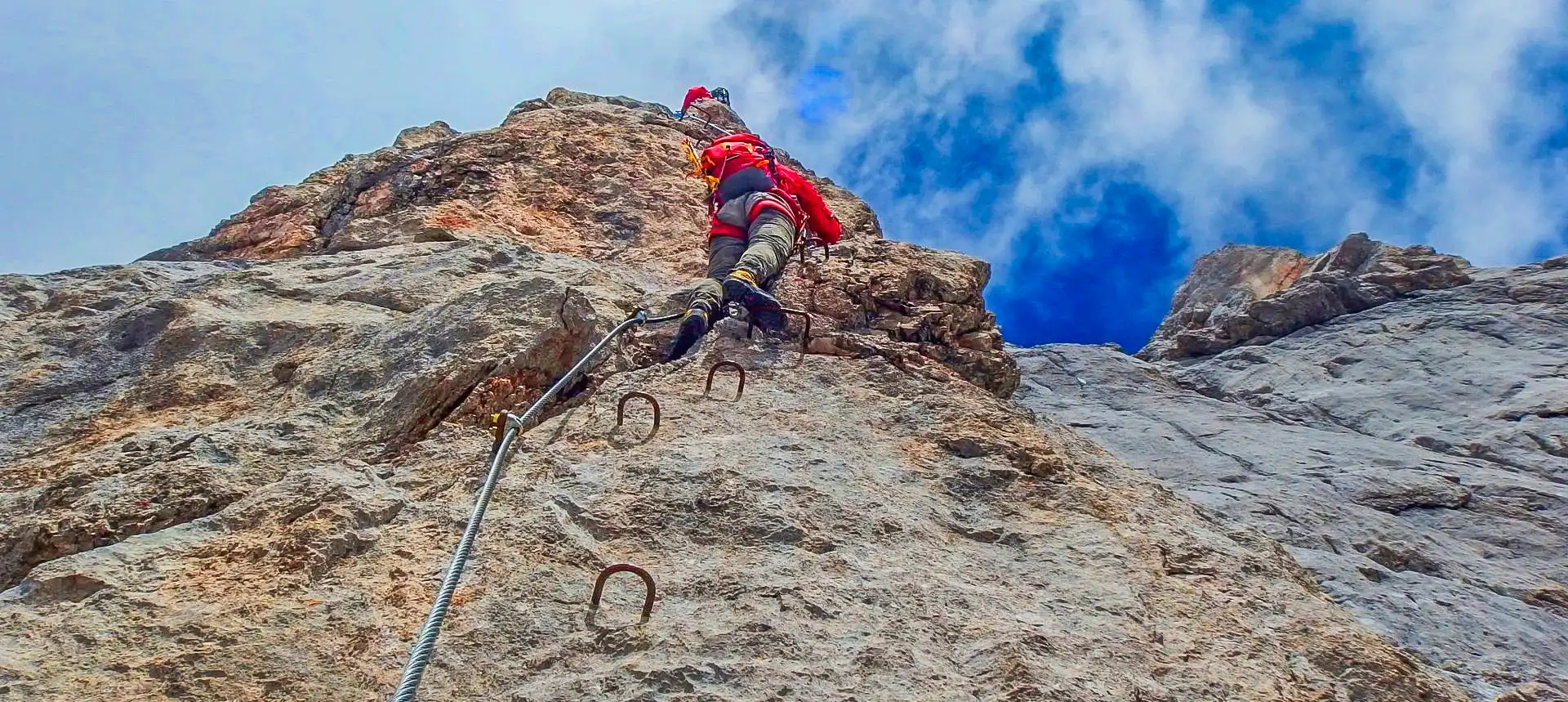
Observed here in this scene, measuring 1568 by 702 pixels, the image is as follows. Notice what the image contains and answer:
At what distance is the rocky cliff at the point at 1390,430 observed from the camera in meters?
4.00

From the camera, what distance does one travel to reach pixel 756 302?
4.84m

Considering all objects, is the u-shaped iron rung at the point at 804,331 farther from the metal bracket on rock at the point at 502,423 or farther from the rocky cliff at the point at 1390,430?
the rocky cliff at the point at 1390,430

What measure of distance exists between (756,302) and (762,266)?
1.91 feet

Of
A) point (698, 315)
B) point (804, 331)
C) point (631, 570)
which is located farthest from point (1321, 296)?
point (631, 570)

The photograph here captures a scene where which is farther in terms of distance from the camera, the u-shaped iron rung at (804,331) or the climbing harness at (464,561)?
the u-shaped iron rung at (804,331)

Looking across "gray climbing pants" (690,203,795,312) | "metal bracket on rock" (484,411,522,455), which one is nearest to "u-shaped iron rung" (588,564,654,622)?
"metal bracket on rock" (484,411,522,455)

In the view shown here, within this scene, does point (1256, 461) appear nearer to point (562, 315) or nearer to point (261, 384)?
point (562, 315)

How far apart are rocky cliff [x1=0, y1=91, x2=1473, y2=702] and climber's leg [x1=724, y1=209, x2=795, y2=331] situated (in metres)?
0.14

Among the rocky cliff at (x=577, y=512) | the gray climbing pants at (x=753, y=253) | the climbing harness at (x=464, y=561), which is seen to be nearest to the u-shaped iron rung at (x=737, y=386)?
the rocky cliff at (x=577, y=512)

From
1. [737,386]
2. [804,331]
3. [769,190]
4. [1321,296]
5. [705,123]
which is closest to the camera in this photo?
[737,386]

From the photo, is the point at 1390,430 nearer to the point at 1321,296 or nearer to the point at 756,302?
the point at 1321,296

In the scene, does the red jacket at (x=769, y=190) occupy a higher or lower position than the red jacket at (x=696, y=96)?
lower

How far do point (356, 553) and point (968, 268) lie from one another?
12.2 feet

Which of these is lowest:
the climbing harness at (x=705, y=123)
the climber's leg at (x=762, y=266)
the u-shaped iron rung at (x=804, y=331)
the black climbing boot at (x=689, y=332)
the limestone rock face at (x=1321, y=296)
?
the black climbing boot at (x=689, y=332)
